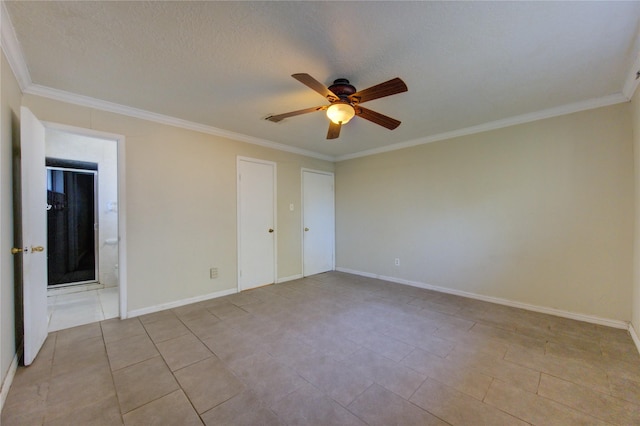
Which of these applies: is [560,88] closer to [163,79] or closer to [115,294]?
[163,79]

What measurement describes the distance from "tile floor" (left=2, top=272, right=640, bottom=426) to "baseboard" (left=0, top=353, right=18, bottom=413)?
4 centimetres

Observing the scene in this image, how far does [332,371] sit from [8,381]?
7.52ft

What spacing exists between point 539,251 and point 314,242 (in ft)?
11.2

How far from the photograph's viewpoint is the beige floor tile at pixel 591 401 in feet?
5.13

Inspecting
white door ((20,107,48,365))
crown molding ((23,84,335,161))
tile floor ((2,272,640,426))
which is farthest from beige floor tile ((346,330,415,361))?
crown molding ((23,84,335,161))

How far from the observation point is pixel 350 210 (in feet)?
17.2

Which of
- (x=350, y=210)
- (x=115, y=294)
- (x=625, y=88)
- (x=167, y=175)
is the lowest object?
(x=115, y=294)

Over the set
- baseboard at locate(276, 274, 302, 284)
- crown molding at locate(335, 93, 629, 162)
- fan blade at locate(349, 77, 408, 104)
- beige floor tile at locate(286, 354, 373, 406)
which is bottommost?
beige floor tile at locate(286, 354, 373, 406)

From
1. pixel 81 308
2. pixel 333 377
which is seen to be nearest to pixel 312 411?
pixel 333 377

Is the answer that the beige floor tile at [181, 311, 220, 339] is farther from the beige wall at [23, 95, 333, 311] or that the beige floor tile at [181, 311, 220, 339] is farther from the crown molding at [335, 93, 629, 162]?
the crown molding at [335, 93, 629, 162]

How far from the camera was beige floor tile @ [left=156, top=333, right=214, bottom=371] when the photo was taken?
7.06 ft

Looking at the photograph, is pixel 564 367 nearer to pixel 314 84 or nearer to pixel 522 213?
pixel 522 213

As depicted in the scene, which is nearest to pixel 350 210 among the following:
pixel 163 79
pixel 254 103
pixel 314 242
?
pixel 314 242

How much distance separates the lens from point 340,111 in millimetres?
2236
